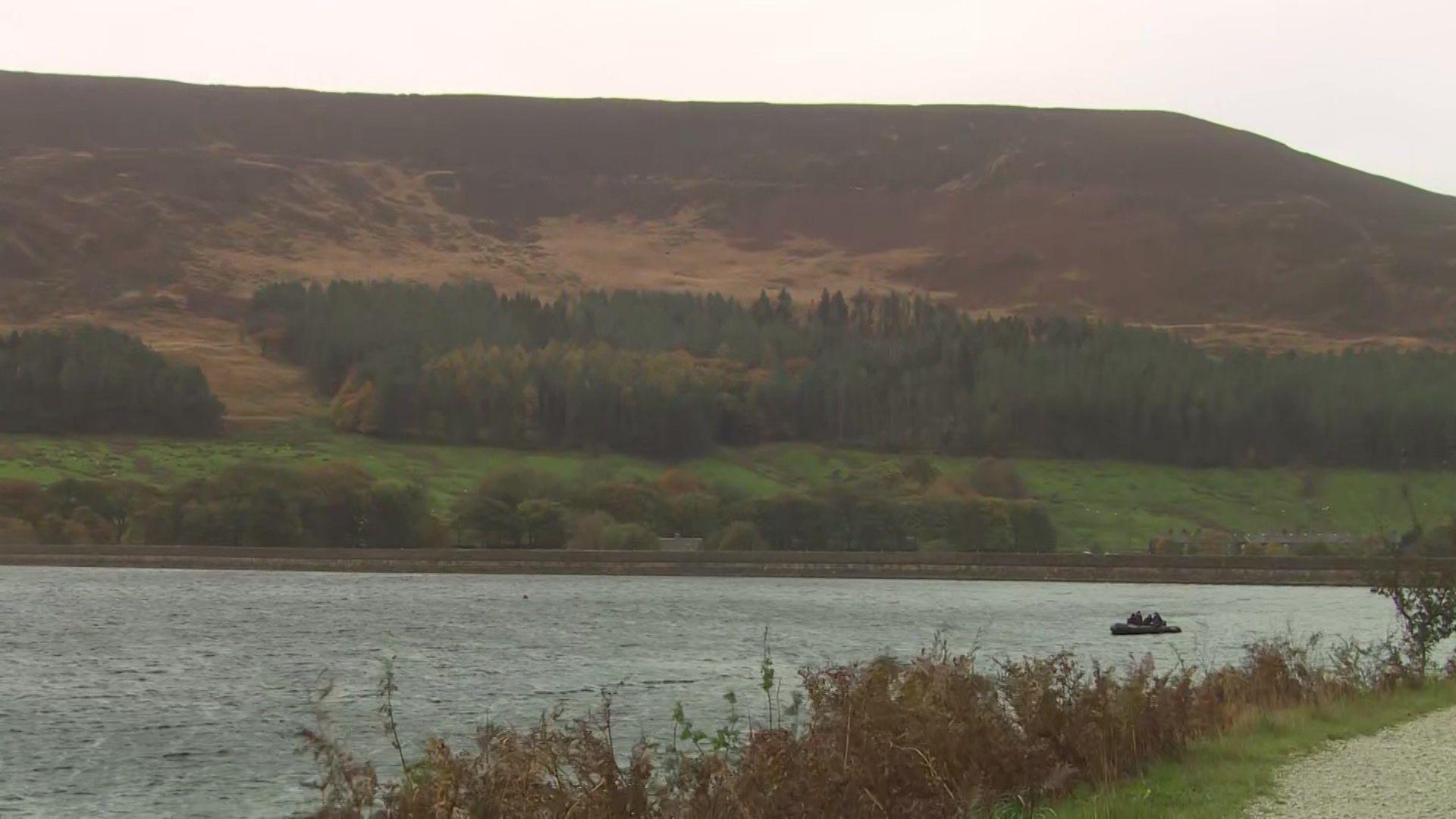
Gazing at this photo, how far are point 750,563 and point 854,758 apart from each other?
133013mm

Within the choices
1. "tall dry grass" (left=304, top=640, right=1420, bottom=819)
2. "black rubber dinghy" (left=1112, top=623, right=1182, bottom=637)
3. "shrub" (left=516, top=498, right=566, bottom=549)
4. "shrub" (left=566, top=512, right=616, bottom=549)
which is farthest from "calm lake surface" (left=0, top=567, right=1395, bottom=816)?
"shrub" (left=566, top=512, right=616, bottom=549)

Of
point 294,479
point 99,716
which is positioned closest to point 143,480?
point 294,479

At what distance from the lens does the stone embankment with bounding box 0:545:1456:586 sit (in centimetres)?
14488

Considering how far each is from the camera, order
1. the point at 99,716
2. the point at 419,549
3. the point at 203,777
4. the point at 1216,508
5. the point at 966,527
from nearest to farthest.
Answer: the point at 203,777
the point at 99,716
the point at 419,549
the point at 966,527
the point at 1216,508

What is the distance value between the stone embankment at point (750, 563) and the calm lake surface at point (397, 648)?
627 centimetres

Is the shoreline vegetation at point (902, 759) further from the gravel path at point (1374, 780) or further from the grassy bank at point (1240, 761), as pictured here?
the gravel path at point (1374, 780)

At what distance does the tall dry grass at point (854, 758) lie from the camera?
17359mm

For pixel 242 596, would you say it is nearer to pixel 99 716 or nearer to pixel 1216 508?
pixel 99 716

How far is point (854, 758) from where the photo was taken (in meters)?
18.7

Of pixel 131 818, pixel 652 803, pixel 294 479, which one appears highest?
pixel 294 479

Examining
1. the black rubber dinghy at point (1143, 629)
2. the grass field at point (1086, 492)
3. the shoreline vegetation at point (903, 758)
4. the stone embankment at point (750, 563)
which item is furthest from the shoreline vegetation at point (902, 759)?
the grass field at point (1086, 492)

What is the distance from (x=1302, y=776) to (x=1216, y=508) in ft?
581

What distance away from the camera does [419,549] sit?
148m

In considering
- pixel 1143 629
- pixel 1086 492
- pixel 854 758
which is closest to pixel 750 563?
pixel 1086 492
